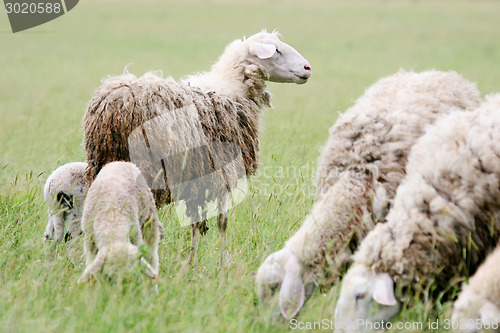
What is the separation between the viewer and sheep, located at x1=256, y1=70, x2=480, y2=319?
3473mm

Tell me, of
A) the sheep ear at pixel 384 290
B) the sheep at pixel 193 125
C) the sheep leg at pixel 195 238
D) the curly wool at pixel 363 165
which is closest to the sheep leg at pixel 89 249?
the sheep at pixel 193 125

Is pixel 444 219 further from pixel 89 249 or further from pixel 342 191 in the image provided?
pixel 89 249

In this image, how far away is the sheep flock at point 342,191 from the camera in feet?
10.8

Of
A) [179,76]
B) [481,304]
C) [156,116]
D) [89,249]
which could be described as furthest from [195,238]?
[179,76]

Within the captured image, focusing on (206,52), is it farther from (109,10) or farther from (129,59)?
(109,10)

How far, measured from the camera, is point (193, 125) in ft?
15.9

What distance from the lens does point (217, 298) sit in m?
3.71

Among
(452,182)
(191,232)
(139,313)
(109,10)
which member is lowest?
(109,10)

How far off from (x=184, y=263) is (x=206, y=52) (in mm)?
18747

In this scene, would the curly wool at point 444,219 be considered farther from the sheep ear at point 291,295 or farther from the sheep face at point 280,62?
the sheep face at point 280,62

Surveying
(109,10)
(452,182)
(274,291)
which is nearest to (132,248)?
(274,291)

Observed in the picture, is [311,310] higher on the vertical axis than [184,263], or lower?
higher

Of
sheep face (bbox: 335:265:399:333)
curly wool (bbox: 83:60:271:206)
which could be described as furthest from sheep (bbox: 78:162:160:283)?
sheep face (bbox: 335:265:399:333)

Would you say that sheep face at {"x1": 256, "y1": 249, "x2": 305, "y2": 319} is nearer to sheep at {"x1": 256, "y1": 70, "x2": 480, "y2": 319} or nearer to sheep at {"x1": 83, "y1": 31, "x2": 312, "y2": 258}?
sheep at {"x1": 256, "y1": 70, "x2": 480, "y2": 319}
